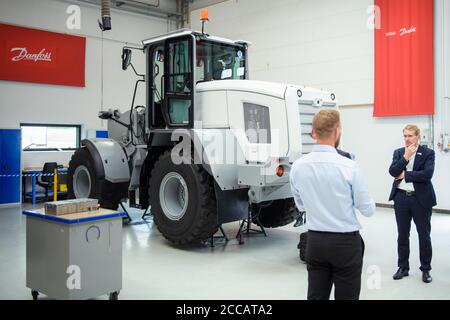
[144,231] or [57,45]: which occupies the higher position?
[57,45]

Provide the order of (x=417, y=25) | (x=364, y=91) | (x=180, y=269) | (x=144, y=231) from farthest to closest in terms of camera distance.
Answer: (x=364, y=91) < (x=417, y=25) < (x=144, y=231) < (x=180, y=269)

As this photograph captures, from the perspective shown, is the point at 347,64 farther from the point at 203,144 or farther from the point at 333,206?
the point at 333,206

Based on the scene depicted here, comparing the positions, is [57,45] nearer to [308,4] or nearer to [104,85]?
[104,85]

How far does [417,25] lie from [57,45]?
8.21 m

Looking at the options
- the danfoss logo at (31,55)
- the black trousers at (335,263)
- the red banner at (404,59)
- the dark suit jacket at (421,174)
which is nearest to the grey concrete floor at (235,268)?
the dark suit jacket at (421,174)

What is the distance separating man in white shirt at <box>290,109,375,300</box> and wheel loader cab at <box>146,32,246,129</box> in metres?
3.84

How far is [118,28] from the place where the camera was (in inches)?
518

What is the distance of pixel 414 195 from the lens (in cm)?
492

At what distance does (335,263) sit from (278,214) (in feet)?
15.0

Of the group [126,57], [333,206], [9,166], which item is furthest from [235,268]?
[9,166]

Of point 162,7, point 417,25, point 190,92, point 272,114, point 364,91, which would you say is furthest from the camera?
point 162,7

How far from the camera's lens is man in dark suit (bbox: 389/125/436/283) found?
490 centimetres
